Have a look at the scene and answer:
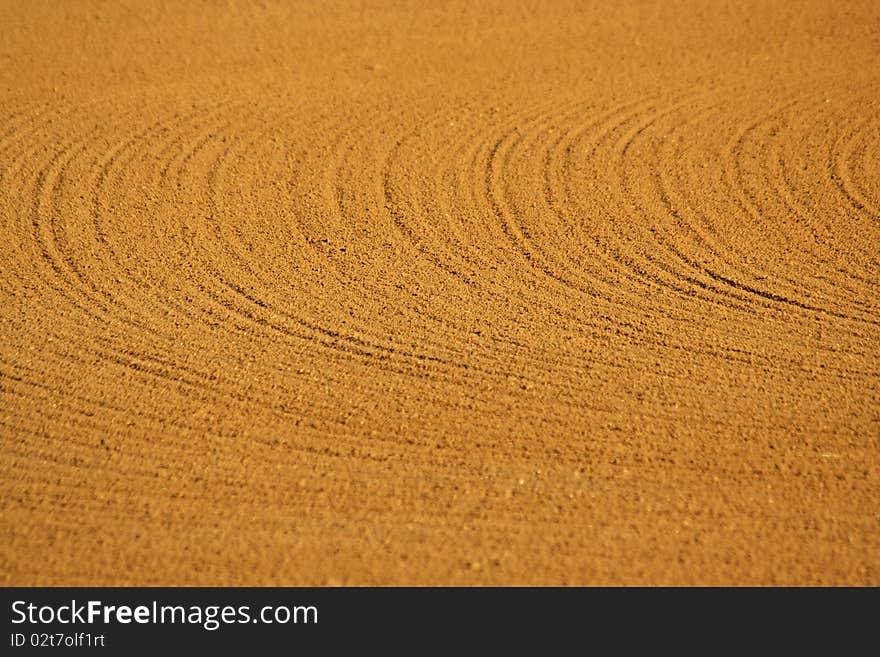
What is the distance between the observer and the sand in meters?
4.45

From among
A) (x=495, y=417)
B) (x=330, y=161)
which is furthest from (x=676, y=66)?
(x=495, y=417)

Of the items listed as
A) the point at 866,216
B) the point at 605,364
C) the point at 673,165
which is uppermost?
the point at 673,165

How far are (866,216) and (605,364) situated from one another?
3414 mm

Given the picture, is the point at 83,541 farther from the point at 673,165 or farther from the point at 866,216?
the point at 866,216

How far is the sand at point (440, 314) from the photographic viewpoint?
4445 mm

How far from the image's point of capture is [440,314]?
19.8 ft

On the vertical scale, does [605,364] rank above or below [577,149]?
below

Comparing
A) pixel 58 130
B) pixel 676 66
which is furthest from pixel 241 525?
pixel 676 66

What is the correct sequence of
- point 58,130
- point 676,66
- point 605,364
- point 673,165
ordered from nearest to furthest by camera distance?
point 605,364, point 673,165, point 58,130, point 676,66
